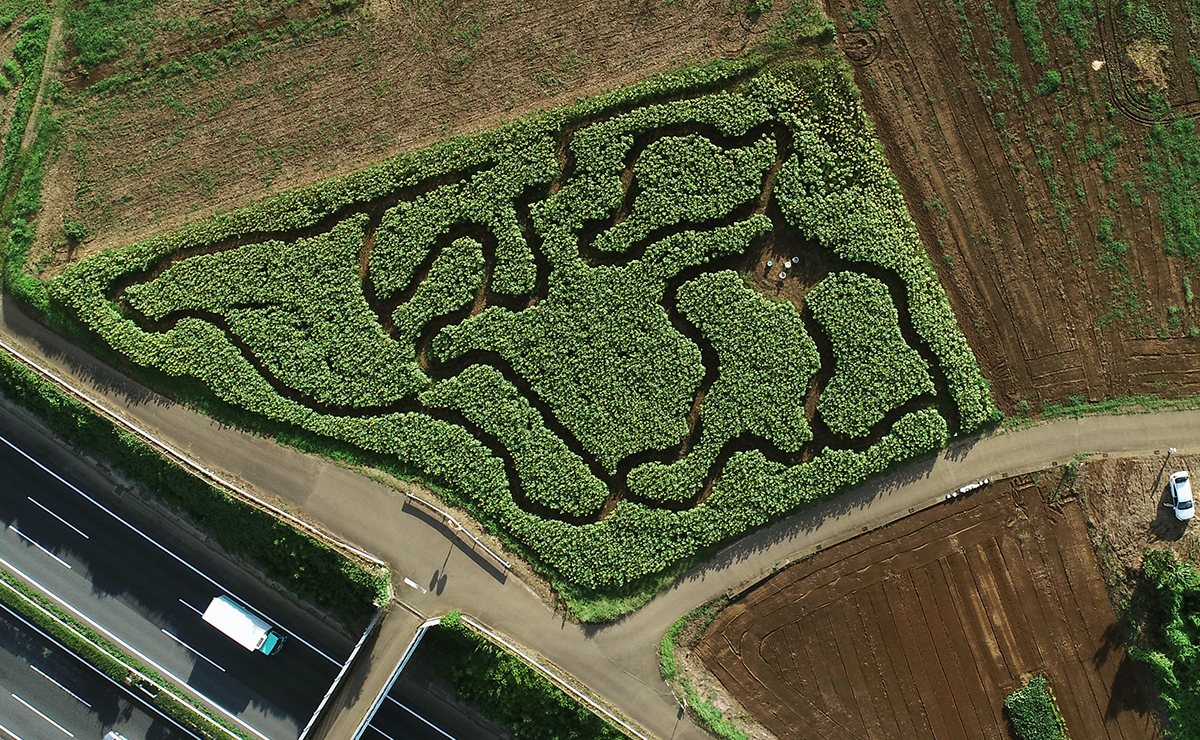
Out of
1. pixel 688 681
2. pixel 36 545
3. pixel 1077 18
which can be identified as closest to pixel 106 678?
pixel 36 545

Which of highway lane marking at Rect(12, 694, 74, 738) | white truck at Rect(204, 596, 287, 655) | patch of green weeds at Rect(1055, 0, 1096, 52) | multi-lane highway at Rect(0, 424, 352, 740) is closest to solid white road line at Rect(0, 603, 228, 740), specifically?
highway lane marking at Rect(12, 694, 74, 738)

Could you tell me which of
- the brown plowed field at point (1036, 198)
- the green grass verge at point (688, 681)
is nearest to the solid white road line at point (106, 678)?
the green grass verge at point (688, 681)

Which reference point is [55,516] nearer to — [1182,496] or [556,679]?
[556,679]

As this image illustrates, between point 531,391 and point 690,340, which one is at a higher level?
point 690,340

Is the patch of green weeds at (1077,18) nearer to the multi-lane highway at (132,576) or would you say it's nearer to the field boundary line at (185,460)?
the field boundary line at (185,460)

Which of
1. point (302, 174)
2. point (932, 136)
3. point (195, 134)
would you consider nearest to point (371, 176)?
point (302, 174)

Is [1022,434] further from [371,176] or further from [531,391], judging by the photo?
[371,176]
